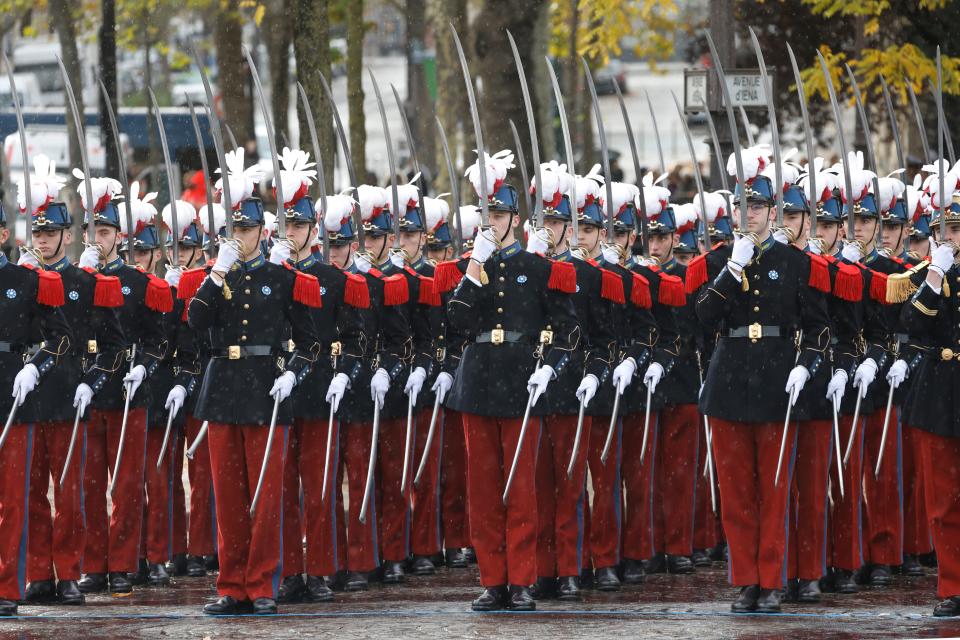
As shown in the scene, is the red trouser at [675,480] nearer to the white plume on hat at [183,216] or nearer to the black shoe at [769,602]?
the black shoe at [769,602]

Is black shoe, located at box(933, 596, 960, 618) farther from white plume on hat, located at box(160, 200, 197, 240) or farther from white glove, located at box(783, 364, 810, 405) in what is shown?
white plume on hat, located at box(160, 200, 197, 240)

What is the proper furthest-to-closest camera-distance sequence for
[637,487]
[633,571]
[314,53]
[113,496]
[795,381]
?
1. [314,53]
2. [637,487]
3. [633,571]
4. [113,496]
5. [795,381]

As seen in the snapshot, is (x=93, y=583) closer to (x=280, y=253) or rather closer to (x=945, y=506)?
(x=280, y=253)

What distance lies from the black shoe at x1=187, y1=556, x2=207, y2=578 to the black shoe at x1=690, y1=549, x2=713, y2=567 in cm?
290

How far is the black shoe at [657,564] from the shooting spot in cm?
1180

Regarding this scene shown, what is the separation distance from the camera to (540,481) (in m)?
10.5

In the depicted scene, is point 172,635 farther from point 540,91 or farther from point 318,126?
point 540,91

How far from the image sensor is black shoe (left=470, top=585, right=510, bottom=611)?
9945 mm

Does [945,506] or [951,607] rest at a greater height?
[945,506]

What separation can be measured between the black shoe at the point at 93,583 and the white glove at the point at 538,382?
284 cm

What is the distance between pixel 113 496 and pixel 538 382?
273cm

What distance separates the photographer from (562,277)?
10203 mm

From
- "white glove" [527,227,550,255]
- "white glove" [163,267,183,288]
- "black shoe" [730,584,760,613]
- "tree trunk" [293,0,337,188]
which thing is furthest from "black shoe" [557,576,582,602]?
"tree trunk" [293,0,337,188]

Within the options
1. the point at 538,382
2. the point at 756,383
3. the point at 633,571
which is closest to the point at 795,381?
the point at 756,383
